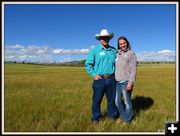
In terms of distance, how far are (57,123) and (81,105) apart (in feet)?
7.52

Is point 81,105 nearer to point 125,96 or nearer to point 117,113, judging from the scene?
point 117,113

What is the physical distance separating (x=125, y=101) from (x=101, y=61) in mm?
1113

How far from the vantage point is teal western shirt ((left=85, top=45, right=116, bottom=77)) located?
29.1 feet

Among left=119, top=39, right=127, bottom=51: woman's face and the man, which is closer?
left=119, top=39, right=127, bottom=51: woman's face

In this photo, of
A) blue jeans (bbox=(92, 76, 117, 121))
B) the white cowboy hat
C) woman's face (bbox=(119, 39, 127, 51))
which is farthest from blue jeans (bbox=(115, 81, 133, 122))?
the white cowboy hat

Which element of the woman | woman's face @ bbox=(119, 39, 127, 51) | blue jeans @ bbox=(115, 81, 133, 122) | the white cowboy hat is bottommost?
blue jeans @ bbox=(115, 81, 133, 122)

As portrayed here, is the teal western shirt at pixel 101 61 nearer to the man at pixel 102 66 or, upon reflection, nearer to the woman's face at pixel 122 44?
the man at pixel 102 66

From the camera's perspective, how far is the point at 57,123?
917 cm

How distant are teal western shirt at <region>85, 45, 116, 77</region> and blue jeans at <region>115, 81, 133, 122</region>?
1.41 ft

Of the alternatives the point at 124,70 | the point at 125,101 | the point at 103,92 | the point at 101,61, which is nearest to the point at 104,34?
the point at 101,61

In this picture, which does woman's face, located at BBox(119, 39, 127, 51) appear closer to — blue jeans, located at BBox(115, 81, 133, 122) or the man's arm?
the man's arm

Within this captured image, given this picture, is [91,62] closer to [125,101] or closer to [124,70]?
[124,70]

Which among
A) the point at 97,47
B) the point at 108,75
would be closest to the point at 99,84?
the point at 108,75

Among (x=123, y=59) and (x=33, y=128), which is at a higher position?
(x=123, y=59)
